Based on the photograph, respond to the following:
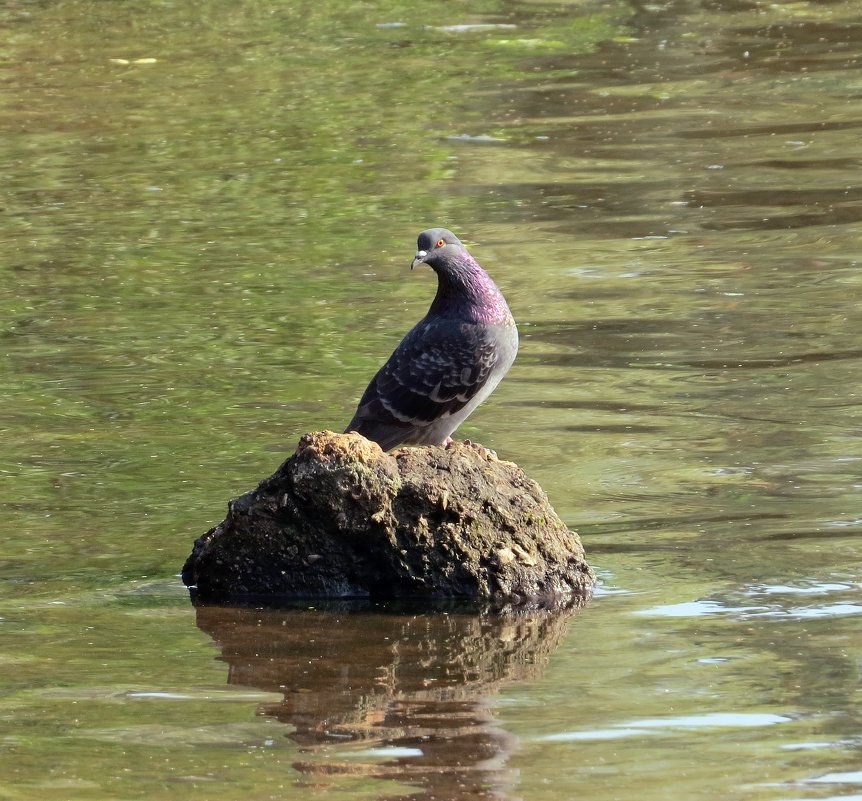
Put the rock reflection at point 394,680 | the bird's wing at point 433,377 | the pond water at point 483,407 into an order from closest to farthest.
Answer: the rock reflection at point 394,680
the pond water at point 483,407
the bird's wing at point 433,377

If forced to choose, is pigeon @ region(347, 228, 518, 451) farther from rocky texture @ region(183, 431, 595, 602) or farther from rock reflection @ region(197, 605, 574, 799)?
rock reflection @ region(197, 605, 574, 799)

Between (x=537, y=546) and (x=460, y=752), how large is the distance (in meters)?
1.30

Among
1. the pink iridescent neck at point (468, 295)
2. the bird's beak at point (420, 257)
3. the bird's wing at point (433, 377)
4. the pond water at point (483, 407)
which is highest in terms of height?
the bird's beak at point (420, 257)

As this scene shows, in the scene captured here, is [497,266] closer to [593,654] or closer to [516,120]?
[516,120]

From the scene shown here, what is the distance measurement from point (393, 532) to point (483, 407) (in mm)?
2549

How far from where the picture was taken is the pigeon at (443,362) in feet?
21.9

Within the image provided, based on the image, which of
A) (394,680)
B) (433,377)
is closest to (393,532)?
(394,680)

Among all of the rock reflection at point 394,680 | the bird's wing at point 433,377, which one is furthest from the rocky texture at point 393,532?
the bird's wing at point 433,377

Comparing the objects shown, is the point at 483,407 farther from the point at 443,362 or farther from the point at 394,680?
the point at 394,680

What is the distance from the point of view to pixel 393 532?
581 centimetres

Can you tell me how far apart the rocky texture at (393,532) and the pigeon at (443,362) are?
0.72 metres

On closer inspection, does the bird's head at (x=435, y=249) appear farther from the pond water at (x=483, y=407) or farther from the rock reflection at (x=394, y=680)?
the rock reflection at (x=394, y=680)

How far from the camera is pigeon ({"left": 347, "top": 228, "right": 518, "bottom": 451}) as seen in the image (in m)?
6.69

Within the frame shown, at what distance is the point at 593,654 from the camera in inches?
214
